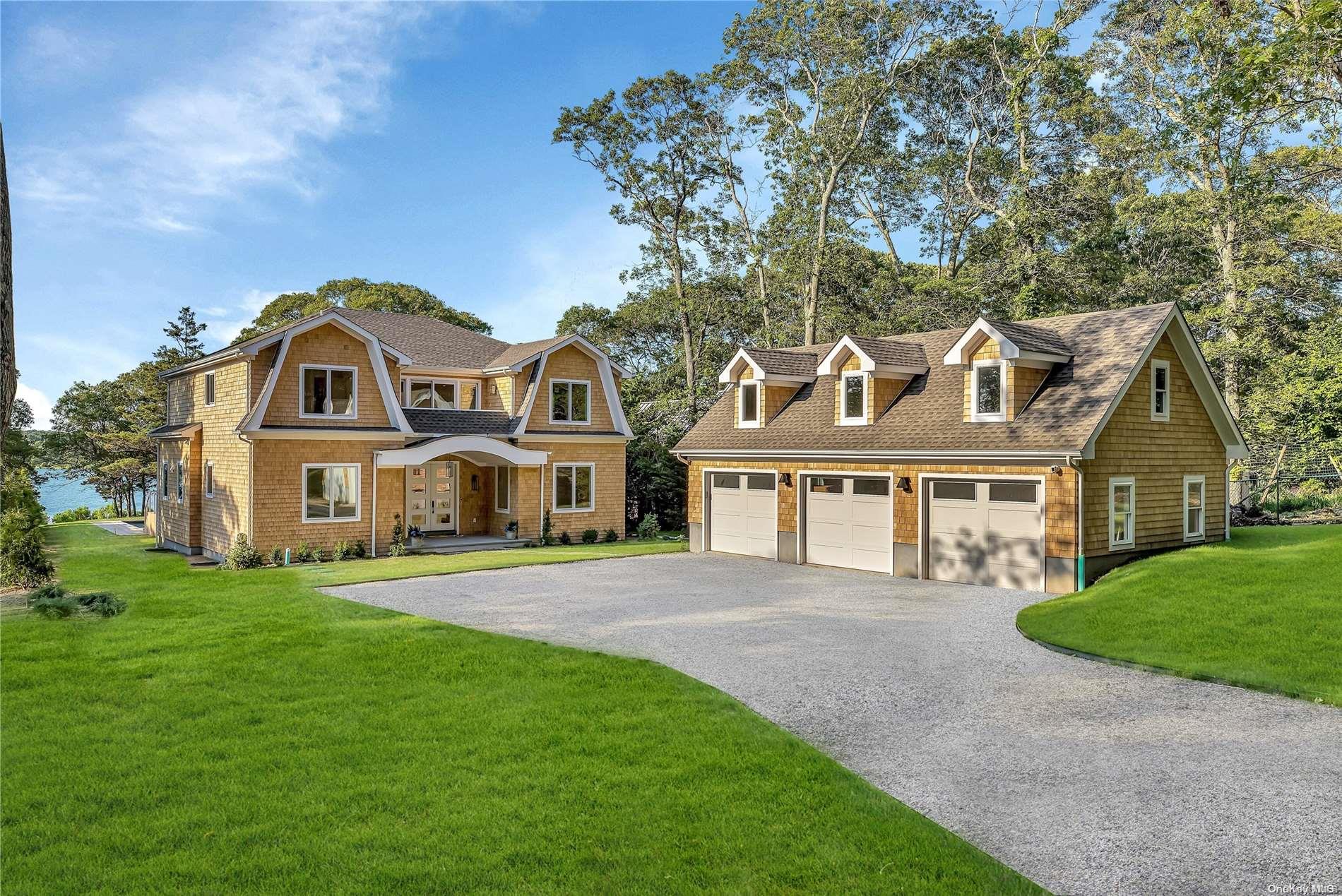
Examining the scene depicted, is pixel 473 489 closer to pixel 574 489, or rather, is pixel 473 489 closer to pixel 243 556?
pixel 574 489

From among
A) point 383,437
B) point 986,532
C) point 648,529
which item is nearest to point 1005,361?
point 986,532

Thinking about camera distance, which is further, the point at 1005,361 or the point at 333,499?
the point at 333,499

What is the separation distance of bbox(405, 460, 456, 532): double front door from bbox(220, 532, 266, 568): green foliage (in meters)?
4.90

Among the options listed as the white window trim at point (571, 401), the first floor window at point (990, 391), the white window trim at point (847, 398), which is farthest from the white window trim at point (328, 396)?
the first floor window at point (990, 391)

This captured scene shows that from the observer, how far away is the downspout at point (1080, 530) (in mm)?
15609

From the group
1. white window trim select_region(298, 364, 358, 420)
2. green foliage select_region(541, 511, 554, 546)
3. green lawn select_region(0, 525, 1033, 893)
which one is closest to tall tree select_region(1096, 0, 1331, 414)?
green foliage select_region(541, 511, 554, 546)

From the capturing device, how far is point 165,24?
754cm

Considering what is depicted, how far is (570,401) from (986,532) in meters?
13.7

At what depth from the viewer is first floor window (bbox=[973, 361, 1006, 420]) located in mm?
17594

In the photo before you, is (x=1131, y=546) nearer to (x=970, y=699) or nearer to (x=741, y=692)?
(x=970, y=699)

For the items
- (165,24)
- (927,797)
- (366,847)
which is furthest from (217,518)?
(927,797)

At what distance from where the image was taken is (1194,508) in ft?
62.5

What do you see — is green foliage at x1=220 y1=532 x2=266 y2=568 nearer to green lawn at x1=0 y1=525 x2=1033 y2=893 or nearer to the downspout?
green lawn at x1=0 y1=525 x2=1033 y2=893

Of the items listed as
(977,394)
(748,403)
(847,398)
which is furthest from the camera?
(748,403)
